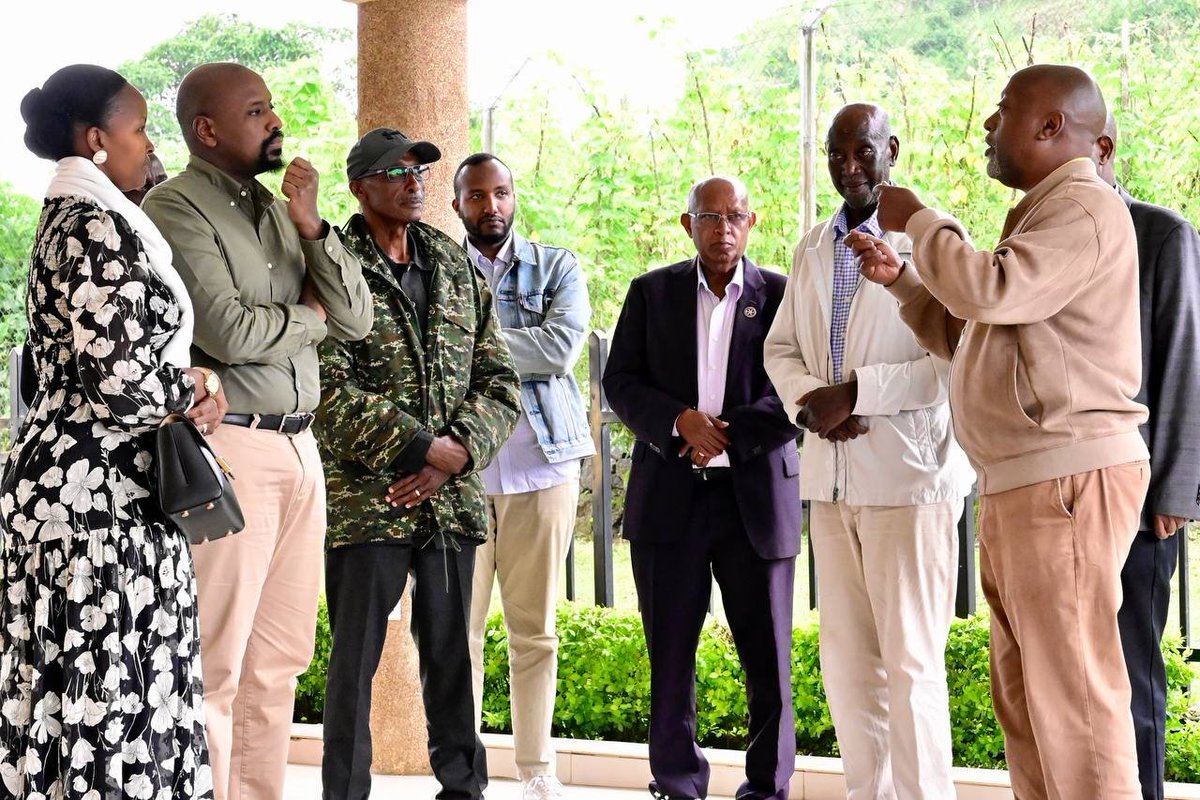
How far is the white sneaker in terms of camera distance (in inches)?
180

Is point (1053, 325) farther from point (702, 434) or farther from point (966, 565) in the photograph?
point (966, 565)

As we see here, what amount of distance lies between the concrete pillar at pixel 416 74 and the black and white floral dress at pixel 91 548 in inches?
80.4

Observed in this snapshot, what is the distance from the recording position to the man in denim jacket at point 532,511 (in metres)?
4.59

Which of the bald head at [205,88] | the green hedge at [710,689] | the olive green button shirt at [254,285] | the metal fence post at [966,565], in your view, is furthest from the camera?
the metal fence post at [966,565]

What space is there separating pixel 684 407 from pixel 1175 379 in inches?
59.7

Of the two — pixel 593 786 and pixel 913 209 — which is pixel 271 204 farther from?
pixel 593 786

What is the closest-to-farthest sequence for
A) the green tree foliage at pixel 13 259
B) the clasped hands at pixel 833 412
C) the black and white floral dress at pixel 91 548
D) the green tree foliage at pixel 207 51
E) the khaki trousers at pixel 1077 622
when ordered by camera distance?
1. the black and white floral dress at pixel 91 548
2. the khaki trousers at pixel 1077 622
3. the clasped hands at pixel 833 412
4. the green tree foliage at pixel 13 259
5. the green tree foliage at pixel 207 51

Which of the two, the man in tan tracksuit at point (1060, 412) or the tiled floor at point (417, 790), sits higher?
the man in tan tracksuit at point (1060, 412)

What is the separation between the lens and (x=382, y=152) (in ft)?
13.7

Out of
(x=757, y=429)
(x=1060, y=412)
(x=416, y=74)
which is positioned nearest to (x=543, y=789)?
(x=757, y=429)

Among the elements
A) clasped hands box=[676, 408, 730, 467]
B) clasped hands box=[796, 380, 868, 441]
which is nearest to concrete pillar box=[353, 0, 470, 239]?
clasped hands box=[676, 408, 730, 467]

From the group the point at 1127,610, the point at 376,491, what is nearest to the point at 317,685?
the point at 376,491

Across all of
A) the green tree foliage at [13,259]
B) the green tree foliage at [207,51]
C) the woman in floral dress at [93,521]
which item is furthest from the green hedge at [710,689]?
the green tree foliage at [207,51]

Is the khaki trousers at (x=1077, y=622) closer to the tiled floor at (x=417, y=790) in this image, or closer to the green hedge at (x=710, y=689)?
the green hedge at (x=710, y=689)
